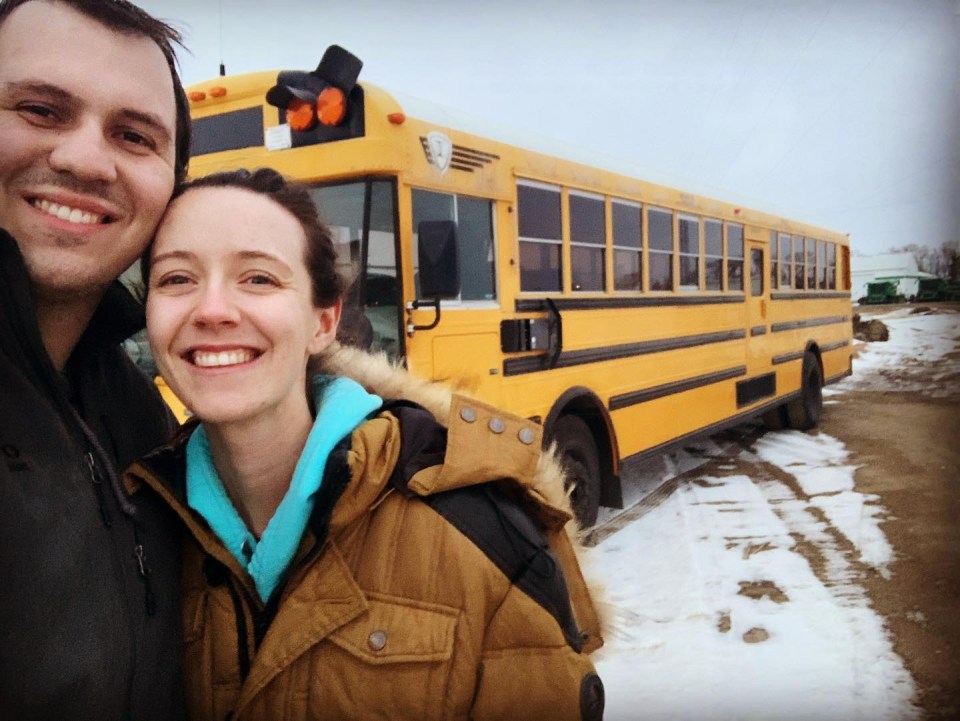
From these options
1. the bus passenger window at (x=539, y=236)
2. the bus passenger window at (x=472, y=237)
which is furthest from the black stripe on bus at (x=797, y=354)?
the bus passenger window at (x=472, y=237)

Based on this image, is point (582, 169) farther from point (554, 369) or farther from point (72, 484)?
point (72, 484)

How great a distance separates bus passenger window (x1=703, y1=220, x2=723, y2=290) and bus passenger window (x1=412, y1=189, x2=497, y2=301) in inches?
109

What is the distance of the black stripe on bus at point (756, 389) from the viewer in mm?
6652

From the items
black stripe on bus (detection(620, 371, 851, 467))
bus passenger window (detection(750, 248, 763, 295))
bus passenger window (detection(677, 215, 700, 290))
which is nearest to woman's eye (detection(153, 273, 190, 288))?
black stripe on bus (detection(620, 371, 851, 467))

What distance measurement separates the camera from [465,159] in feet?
11.9

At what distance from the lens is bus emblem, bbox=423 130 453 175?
3404 millimetres

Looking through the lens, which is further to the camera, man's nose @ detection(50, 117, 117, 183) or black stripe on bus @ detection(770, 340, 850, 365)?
black stripe on bus @ detection(770, 340, 850, 365)

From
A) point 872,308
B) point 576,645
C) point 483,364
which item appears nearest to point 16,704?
point 576,645

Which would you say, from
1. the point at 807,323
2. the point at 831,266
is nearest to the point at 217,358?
the point at 807,323

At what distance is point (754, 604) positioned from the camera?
3.49 m

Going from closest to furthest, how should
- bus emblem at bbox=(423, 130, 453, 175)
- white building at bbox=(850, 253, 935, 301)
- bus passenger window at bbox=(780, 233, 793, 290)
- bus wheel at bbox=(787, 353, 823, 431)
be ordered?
white building at bbox=(850, 253, 935, 301) < bus emblem at bbox=(423, 130, 453, 175) < bus passenger window at bbox=(780, 233, 793, 290) < bus wheel at bbox=(787, 353, 823, 431)

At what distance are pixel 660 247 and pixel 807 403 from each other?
13.6ft

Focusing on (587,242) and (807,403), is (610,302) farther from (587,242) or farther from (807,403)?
(807,403)

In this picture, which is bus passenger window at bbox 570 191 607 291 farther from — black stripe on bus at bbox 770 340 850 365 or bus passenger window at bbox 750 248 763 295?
black stripe on bus at bbox 770 340 850 365
